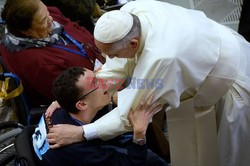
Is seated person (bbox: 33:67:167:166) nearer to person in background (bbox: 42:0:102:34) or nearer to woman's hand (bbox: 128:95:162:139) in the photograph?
woman's hand (bbox: 128:95:162:139)

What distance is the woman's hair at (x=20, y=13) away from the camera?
1.79 m

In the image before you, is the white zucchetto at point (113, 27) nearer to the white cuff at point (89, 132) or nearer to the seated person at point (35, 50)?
the white cuff at point (89, 132)

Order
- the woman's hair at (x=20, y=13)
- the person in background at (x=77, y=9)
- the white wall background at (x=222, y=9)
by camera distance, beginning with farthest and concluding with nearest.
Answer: the white wall background at (x=222, y=9) < the person in background at (x=77, y=9) < the woman's hair at (x=20, y=13)

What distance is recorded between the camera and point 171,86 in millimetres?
1190

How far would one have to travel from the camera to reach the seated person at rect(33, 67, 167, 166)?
1279 mm

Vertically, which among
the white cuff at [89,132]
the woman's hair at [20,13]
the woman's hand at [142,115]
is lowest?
the white cuff at [89,132]

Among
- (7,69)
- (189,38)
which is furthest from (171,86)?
(7,69)

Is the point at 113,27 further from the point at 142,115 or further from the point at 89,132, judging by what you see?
the point at 89,132

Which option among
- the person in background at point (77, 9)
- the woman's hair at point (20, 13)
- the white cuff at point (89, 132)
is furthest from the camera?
the person in background at point (77, 9)

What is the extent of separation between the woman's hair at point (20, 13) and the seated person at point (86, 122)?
520mm

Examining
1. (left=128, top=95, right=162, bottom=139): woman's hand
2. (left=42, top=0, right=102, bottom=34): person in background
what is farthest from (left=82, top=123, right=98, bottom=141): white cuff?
(left=42, top=0, right=102, bottom=34): person in background

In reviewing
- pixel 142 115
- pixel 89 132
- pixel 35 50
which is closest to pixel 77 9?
pixel 35 50

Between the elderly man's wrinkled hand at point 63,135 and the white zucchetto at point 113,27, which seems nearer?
the white zucchetto at point 113,27

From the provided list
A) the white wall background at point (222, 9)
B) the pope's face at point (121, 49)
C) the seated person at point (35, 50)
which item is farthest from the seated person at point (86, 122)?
the white wall background at point (222, 9)
